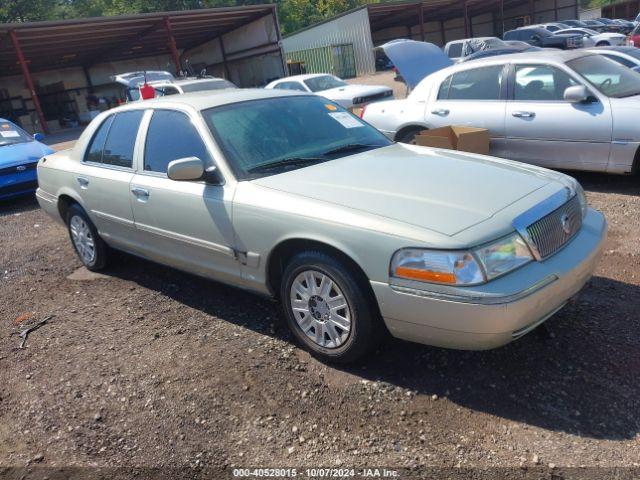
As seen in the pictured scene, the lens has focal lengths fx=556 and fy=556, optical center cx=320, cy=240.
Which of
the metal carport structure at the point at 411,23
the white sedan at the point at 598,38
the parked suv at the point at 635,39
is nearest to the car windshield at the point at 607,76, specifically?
the parked suv at the point at 635,39

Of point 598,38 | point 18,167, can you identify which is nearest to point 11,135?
point 18,167

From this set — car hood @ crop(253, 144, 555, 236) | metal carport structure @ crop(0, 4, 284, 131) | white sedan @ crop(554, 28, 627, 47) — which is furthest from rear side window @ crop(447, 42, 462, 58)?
car hood @ crop(253, 144, 555, 236)

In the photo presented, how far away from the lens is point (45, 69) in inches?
1222

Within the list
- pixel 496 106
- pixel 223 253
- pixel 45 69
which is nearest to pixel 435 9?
pixel 45 69

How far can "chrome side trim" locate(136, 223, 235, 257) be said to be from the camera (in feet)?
11.9

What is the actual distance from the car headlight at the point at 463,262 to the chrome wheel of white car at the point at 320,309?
1.48 feet

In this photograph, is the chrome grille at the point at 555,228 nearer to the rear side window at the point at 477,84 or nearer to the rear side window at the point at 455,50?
the rear side window at the point at 477,84

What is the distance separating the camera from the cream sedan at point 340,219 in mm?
2732

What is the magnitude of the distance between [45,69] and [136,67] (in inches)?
200

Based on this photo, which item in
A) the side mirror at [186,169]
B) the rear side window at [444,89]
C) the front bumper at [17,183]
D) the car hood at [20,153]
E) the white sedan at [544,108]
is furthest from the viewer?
the car hood at [20,153]

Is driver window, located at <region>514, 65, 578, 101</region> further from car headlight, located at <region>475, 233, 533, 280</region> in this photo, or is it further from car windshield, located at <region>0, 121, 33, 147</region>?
car windshield, located at <region>0, 121, 33, 147</region>

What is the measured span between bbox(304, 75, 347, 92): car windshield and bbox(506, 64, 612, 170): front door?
843 cm

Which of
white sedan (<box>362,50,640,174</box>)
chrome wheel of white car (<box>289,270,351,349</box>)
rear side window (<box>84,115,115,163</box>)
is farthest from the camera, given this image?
white sedan (<box>362,50,640,174</box>)

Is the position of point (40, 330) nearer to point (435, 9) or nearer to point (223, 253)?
point (223, 253)
